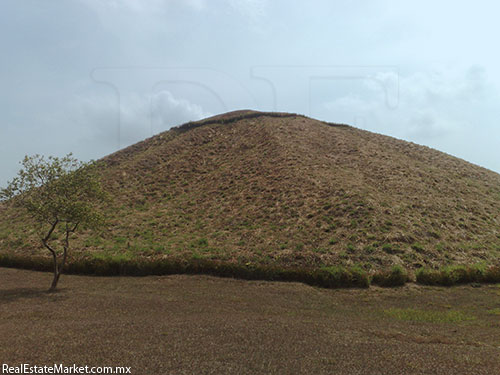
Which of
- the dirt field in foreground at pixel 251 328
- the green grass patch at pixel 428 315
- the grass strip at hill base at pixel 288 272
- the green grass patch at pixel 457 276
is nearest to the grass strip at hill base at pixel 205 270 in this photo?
the grass strip at hill base at pixel 288 272

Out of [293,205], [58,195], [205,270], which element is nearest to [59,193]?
[58,195]

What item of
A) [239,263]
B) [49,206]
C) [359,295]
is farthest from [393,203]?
[49,206]

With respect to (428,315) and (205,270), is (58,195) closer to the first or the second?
(205,270)

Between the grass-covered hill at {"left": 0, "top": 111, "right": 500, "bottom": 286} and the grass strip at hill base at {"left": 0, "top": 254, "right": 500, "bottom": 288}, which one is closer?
the grass strip at hill base at {"left": 0, "top": 254, "right": 500, "bottom": 288}

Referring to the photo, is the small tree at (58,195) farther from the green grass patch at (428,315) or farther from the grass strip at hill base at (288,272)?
the green grass patch at (428,315)

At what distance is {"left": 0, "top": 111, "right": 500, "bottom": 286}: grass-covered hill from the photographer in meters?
28.3

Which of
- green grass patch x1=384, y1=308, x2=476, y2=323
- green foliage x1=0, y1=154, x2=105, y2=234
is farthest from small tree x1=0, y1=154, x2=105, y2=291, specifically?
green grass patch x1=384, y1=308, x2=476, y2=323

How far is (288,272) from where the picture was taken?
2353 cm

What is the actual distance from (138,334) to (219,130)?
63719 mm

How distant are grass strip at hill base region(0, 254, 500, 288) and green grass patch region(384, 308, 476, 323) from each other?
15.7 ft

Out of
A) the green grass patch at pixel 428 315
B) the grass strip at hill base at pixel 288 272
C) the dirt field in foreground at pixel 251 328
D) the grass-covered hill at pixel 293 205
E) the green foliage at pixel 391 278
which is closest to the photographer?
the dirt field in foreground at pixel 251 328

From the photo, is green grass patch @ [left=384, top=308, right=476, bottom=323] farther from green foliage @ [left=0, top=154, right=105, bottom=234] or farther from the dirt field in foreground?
green foliage @ [left=0, top=154, right=105, bottom=234]

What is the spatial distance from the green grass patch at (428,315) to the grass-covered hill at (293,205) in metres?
7.44

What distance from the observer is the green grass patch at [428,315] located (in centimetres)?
1581
